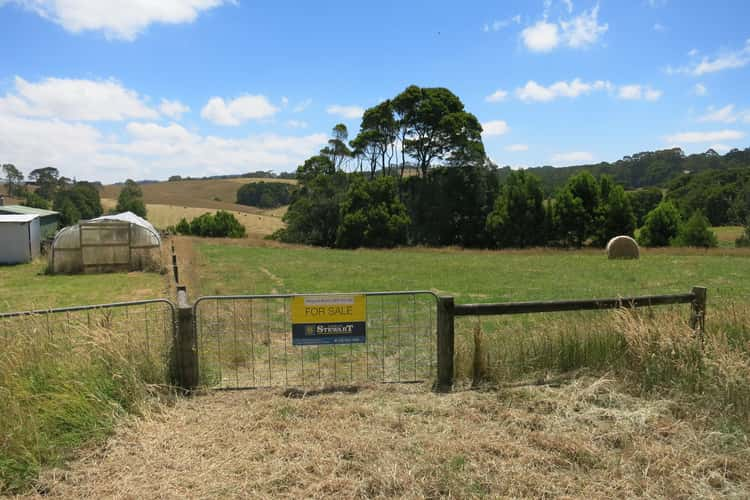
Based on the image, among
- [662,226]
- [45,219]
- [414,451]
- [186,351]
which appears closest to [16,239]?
[45,219]

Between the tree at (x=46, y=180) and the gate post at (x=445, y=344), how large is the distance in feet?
450

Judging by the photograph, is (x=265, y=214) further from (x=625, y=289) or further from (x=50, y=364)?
(x=50, y=364)

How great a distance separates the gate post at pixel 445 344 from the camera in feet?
18.6

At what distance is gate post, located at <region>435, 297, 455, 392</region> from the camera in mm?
5676

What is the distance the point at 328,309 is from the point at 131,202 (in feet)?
320

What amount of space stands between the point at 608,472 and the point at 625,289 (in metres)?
14.3

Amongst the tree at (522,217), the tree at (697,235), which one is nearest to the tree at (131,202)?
the tree at (522,217)

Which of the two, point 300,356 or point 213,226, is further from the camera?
point 213,226

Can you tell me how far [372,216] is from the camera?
49.3m

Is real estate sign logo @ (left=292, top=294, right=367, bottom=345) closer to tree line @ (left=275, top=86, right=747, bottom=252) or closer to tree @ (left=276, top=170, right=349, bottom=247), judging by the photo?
tree line @ (left=275, top=86, right=747, bottom=252)

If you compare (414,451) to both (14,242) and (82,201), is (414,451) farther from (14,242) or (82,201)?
(82,201)

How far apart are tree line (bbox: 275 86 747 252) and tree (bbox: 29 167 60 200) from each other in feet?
292

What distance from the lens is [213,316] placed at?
419 inches

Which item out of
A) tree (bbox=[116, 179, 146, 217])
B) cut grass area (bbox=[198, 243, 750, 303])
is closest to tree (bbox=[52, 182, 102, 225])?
tree (bbox=[116, 179, 146, 217])
